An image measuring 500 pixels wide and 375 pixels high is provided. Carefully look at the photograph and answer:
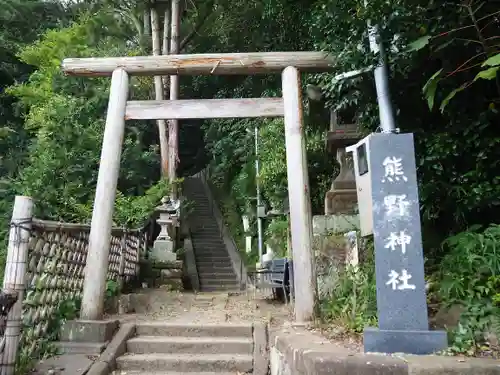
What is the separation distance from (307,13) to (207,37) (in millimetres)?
6719

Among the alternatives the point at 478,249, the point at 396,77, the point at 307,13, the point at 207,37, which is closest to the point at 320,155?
the point at 307,13

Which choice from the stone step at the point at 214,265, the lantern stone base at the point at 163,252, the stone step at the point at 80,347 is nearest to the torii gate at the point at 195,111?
the stone step at the point at 80,347

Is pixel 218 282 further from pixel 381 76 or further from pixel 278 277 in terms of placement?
pixel 381 76

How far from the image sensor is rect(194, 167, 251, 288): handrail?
12661 millimetres

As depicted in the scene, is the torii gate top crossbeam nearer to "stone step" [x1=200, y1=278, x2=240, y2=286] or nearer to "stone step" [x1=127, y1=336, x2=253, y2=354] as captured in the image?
"stone step" [x1=127, y1=336, x2=253, y2=354]

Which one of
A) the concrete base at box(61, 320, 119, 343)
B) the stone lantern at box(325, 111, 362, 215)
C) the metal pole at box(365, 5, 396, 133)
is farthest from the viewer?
the stone lantern at box(325, 111, 362, 215)

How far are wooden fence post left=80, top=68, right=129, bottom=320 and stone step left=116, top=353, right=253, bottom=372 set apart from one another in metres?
0.75

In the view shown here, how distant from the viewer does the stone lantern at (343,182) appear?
21.2 feet

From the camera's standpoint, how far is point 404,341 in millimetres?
3119

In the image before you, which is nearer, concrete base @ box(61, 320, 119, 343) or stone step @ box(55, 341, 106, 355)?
stone step @ box(55, 341, 106, 355)

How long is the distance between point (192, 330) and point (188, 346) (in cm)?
32

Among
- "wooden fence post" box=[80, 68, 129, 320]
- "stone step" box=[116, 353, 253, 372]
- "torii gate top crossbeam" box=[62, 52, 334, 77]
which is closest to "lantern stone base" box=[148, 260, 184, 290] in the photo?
"wooden fence post" box=[80, 68, 129, 320]

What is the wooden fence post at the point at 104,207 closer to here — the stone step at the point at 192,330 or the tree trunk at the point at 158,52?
the stone step at the point at 192,330

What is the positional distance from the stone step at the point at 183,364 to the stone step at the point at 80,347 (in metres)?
0.25
